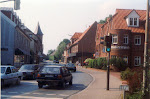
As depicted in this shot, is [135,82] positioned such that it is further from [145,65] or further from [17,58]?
[17,58]

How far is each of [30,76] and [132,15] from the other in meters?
24.7

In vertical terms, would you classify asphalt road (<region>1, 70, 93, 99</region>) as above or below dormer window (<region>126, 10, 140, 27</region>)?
below

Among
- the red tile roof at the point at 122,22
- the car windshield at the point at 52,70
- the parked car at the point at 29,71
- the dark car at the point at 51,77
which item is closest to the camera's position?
the dark car at the point at 51,77

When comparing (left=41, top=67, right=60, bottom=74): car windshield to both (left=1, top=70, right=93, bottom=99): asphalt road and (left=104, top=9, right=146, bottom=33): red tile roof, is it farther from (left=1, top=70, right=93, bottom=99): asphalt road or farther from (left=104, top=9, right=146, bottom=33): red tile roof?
(left=104, top=9, right=146, bottom=33): red tile roof

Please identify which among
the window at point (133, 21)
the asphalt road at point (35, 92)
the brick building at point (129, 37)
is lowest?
the asphalt road at point (35, 92)

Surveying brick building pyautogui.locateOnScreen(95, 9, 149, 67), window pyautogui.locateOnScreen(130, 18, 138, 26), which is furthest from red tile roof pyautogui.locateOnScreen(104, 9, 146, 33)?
window pyautogui.locateOnScreen(130, 18, 138, 26)

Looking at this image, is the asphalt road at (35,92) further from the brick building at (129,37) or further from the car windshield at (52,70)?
the brick building at (129,37)

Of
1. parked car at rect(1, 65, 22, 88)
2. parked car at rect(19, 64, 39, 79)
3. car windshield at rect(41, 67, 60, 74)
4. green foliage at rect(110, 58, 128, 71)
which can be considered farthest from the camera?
green foliage at rect(110, 58, 128, 71)

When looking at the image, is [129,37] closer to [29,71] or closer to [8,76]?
[29,71]

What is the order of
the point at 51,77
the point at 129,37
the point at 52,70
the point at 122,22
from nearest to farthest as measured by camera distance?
the point at 51,77, the point at 52,70, the point at 129,37, the point at 122,22

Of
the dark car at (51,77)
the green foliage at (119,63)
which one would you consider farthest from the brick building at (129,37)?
the dark car at (51,77)

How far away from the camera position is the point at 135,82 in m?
10.2

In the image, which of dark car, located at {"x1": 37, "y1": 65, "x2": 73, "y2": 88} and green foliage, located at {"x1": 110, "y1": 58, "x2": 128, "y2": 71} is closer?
dark car, located at {"x1": 37, "y1": 65, "x2": 73, "y2": 88}

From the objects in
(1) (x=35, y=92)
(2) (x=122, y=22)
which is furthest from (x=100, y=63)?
(1) (x=35, y=92)
